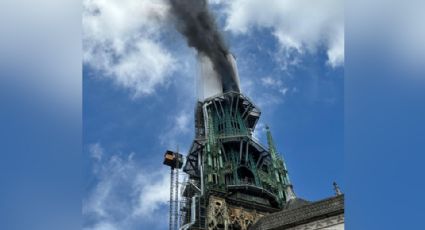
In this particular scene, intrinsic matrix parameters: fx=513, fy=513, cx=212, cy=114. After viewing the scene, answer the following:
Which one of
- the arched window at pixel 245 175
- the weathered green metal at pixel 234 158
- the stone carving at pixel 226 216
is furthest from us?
the arched window at pixel 245 175

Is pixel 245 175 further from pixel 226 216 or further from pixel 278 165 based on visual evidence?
pixel 226 216

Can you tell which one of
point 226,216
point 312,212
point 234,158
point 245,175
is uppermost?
point 234,158

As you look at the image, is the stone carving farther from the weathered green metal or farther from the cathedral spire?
the cathedral spire

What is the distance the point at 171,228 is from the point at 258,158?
14.4m

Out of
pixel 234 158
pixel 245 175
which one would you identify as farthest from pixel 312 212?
pixel 234 158

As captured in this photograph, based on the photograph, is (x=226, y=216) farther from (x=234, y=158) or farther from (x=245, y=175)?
(x=234, y=158)

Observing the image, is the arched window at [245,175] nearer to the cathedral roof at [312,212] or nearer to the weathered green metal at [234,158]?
the weathered green metal at [234,158]

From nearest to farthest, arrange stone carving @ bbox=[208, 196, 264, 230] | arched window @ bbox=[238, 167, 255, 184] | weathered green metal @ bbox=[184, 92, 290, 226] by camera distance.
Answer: stone carving @ bbox=[208, 196, 264, 230] < weathered green metal @ bbox=[184, 92, 290, 226] < arched window @ bbox=[238, 167, 255, 184]

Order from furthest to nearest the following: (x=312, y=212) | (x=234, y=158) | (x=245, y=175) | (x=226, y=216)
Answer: (x=234, y=158) < (x=245, y=175) < (x=226, y=216) < (x=312, y=212)

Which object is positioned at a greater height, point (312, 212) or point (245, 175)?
point (245, 175)

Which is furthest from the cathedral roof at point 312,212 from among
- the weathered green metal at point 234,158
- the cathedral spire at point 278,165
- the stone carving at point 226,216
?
the cathedral spire at point 278,165

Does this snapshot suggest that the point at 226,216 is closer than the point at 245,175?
Yes

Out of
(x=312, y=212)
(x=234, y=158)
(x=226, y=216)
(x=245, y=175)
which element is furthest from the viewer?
(x=234, y=158)

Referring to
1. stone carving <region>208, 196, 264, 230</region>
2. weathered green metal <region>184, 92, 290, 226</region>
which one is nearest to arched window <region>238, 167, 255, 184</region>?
weathered green metal <region>184, 92, 290, 226</region>
